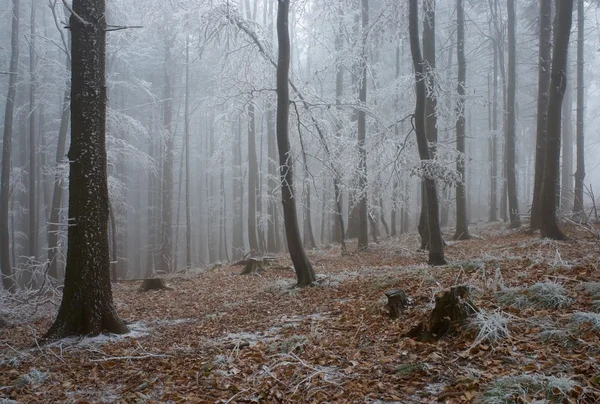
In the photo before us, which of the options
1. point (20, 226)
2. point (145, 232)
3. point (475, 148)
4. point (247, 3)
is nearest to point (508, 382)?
point (247, 3)

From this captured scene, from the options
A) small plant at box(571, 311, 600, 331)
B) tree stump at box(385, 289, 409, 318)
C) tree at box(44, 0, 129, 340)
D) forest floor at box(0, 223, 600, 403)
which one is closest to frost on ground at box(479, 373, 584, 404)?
forest floor at box(0, 223, 600, 403)

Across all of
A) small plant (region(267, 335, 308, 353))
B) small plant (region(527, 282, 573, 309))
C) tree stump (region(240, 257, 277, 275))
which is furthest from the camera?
tree stump (region(240, 257, 277, 275))

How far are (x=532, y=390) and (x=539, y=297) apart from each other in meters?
1.94

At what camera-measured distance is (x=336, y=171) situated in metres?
10.1

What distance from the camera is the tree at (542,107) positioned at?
11242 millimetres

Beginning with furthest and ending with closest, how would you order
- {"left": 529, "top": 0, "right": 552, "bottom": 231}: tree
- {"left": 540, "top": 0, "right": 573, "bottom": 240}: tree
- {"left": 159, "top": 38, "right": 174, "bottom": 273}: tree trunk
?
{"left": 159, "top": 38, "right": 174, "bottom": 273}: tree trunk
{"left": 529, "top": 0, "right": 552, "bottom": 231}: tree
{"left": 540, "top": 0, "right": 573, "bottom": 240}: tree

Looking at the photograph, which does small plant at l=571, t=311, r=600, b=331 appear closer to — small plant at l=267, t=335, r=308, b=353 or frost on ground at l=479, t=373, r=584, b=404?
frost on ground at l=479, t=373, r=584, b=404

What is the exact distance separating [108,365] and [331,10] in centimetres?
789

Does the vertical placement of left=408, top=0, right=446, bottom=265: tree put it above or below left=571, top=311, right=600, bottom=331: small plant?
above

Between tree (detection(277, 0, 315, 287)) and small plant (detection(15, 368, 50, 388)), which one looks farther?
tree (detection(277, 0, 315, 287))

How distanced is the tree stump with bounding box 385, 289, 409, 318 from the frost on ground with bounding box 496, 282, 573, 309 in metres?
1.04

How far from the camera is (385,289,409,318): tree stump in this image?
4928 millimetres

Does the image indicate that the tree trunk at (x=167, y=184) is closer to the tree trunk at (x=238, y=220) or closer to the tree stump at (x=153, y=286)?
the tree trunk at (x=238, y=220)

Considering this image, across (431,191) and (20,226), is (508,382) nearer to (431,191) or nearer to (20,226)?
(431,191)
